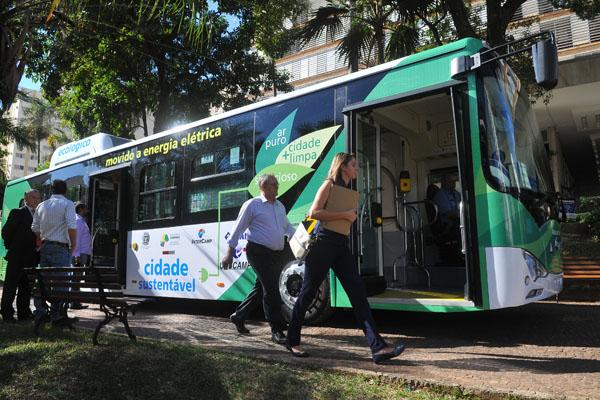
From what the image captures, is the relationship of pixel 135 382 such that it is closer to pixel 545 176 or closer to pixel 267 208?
pixel 267 208

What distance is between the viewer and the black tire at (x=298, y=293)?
19.7 feet

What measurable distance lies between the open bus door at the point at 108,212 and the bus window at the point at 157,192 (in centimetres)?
54

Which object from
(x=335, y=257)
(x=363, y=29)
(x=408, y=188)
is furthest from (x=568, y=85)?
(x=335, y=257)

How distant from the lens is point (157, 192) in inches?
332

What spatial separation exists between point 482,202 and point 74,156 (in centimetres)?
927

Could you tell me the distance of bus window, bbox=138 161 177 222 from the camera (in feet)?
26.8

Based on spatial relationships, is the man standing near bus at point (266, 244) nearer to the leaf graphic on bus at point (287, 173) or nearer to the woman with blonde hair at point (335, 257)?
the woman with blonde hair at point (335, 257)

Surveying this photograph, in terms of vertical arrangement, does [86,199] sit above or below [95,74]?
below

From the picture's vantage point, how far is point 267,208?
5.32 meters

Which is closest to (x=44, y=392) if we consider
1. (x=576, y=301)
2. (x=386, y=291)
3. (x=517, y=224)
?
(x=386, y=291)

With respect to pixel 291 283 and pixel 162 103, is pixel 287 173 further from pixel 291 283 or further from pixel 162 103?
pixel 162 103

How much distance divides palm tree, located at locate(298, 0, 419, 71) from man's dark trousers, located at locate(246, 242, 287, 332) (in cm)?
805

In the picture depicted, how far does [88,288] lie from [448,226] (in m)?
4.92

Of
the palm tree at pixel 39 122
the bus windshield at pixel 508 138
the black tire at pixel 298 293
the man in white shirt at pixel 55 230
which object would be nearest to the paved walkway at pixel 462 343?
the black tire at pixel 298 293
